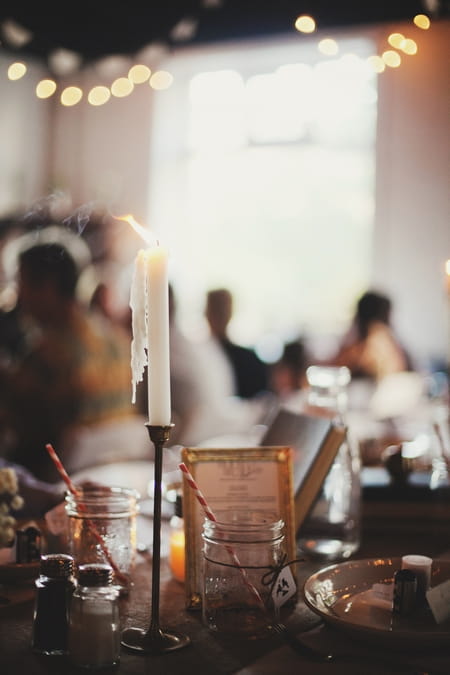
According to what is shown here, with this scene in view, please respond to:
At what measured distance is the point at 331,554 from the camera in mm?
1359

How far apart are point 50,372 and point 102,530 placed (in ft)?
6.48

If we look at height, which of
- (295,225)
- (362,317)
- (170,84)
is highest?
(170,84)

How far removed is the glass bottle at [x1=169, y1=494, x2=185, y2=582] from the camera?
4.00ft

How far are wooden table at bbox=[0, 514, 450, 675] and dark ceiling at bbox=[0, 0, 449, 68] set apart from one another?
5.44m

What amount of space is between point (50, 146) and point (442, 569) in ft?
25.8

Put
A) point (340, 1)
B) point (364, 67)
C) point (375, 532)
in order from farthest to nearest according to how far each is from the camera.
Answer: point (364, 67), point (340, 1), point (375, 532)

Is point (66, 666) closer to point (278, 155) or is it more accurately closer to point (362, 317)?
point (362, 317)

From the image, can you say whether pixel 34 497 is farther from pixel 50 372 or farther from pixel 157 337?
pixel 50 372

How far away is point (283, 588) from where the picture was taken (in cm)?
105

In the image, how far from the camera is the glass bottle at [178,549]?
48.0 inches

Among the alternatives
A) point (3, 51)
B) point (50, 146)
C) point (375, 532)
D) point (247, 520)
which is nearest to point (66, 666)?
point (247, 520)

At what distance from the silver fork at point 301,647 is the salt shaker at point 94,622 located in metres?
0.21

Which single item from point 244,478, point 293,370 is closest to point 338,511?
point 244,478

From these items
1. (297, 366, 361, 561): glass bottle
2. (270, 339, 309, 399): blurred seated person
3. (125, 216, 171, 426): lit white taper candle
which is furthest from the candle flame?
(270, 339, 309, 399): blurred seated person
